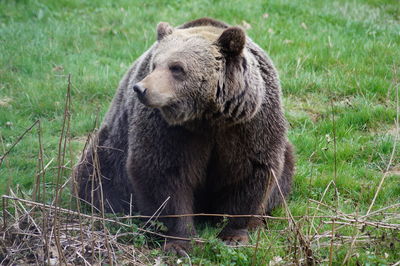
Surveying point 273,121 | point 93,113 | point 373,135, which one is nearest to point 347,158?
point 373,135

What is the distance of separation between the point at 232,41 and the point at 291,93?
3.39m

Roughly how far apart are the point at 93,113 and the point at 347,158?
3.26 meters

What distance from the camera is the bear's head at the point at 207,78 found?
4.82 m

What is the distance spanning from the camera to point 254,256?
4.68 m

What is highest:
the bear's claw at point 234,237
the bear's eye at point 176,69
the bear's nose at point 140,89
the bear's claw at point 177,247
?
the bear's eye at point 176,69

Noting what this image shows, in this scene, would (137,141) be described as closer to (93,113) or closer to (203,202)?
(203,202)

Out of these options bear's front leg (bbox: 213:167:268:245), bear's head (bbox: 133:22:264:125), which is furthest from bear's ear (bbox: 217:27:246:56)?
bear's front leg (bbox: 213:167:268:245)

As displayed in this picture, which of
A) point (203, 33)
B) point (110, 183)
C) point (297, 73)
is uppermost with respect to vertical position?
point (203, 33)

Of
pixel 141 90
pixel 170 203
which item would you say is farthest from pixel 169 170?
pixel 141 90

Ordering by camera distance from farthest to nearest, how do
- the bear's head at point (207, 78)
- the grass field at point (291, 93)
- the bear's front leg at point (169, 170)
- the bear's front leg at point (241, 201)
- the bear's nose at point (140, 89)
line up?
the bear's front leg at point (241, 201), the bear's front leg at point (169, 170), the grass field at point (291, 93), the bear's head at point (207, 78), the bear's nose at point (140, 89)

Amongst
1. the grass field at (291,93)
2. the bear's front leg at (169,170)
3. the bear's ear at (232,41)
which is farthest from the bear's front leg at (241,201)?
the bear's ear at (232,41)

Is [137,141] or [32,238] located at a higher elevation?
[137,141]

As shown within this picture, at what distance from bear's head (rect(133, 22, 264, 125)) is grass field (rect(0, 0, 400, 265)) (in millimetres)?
608

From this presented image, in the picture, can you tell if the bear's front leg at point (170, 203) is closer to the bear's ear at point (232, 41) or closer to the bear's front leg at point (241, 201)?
the bear's front leg at point (241, 201)
